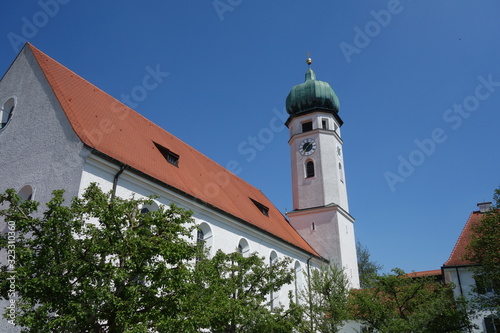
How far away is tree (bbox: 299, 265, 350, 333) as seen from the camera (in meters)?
15.6

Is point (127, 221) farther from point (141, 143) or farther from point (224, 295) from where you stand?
point (141, 143)

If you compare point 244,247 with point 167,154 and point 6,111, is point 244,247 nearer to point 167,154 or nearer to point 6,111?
point 167,154

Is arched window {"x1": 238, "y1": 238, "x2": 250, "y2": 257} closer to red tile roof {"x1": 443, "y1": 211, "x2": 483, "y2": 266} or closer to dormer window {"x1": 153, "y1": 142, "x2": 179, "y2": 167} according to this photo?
dormer window {"x1": 153, "y1": 142, "x2": 179, "y2": 167}

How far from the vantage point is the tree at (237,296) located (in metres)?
9.50

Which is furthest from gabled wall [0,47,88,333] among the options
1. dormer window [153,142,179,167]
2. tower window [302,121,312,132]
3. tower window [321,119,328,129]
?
tower window [321,119,328,129]

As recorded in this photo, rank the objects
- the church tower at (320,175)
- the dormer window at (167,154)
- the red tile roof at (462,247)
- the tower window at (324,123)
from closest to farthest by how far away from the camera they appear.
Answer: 1. the dormer window at (167,154)
2. the red tile roof at (462,247)
3. the church tower at (320,175)
4. the tower window at (324,123)

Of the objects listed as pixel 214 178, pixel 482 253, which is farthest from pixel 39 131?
pixel 482 253

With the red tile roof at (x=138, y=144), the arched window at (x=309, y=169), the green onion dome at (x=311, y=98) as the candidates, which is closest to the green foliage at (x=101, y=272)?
the red tile roof at (x=138, y=144)

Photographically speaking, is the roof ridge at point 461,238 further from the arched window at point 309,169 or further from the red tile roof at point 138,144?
the arched window at point 309,169

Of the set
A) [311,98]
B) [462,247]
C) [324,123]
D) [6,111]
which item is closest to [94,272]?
[6,111]

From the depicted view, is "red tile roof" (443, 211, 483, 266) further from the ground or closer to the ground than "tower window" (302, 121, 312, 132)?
closer to the ground

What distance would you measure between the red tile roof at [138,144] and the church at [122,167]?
1.9 inches

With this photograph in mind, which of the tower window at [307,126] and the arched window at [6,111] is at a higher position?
the tower window at [307,126]

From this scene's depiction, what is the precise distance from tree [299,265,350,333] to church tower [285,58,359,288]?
8624mm
